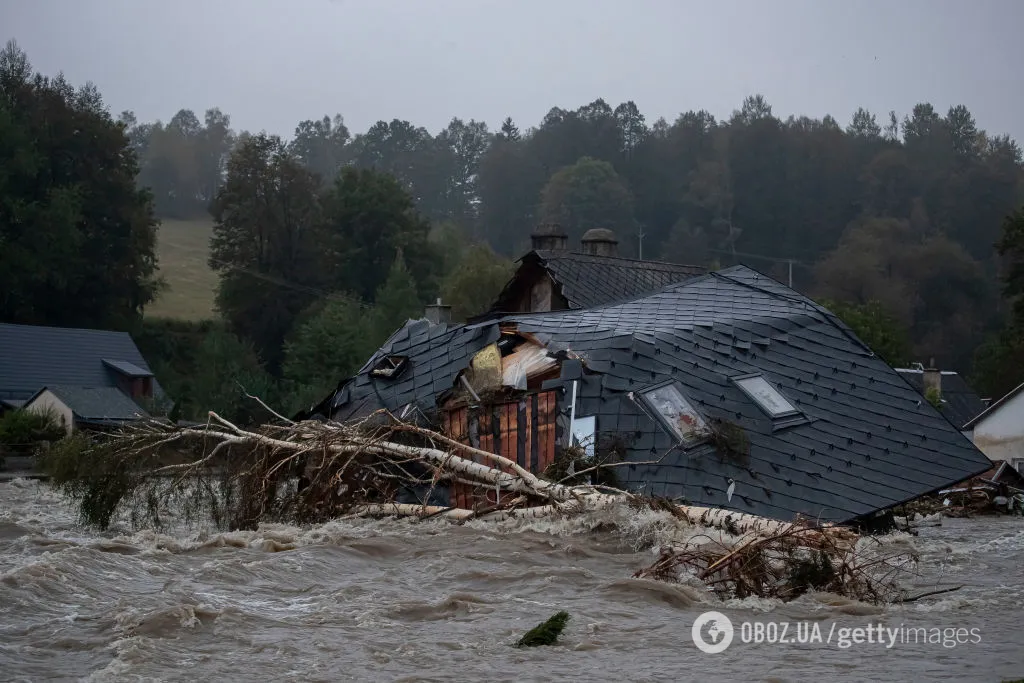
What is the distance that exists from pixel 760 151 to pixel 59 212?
5109 cm

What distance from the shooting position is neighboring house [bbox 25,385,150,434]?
34.9m

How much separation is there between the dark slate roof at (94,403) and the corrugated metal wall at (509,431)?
20355 mm

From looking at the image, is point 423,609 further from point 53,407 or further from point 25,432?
point 53,407

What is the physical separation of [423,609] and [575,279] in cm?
1740

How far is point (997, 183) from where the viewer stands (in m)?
82.4

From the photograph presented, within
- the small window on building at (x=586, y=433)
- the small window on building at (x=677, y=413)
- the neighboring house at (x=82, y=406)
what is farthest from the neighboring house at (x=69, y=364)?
the small window on building at (x=677, y=413)

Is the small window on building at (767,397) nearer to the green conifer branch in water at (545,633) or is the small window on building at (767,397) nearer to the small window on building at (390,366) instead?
the small window on building at (390,366)

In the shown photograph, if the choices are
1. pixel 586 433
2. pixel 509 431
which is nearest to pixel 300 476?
pixel 509 431

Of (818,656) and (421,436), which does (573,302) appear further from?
(818,656)

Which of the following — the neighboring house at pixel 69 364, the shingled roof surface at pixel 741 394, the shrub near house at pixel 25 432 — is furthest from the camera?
Result: the neighboring house at pixel 69 364

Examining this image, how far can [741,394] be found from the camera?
51.5 feet

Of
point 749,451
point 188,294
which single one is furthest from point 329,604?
point 188,294

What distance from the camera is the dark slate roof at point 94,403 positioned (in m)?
35.7

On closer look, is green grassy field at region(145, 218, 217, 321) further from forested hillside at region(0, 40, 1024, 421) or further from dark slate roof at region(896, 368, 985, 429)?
dark slate roof at region(896, 368, 985, 429)
